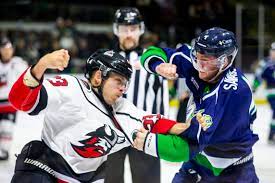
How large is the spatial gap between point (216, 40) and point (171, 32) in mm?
7280

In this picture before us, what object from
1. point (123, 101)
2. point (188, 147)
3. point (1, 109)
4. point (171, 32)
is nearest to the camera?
point (188, 147)

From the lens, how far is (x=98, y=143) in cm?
212

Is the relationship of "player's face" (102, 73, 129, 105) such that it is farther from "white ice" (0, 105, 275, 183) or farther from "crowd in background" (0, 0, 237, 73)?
"crowd in background" (0, 0, 237, 73)

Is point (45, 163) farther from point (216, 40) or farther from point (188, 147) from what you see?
point (216, 40)

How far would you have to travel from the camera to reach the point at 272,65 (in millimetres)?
5930

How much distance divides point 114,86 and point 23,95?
1.15 feet

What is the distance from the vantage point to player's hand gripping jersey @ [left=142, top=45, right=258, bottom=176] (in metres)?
1.94

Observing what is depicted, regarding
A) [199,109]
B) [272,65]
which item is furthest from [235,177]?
[272,65]

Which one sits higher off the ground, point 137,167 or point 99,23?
point 137,167

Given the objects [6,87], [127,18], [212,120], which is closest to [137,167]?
[127,18]

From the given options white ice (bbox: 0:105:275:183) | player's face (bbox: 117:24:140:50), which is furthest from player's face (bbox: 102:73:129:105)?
white ice (bbox: 0:105:275:183)

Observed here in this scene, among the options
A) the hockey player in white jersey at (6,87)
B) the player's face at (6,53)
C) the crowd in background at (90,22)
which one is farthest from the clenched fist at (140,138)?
the crowd in background at (90,22)

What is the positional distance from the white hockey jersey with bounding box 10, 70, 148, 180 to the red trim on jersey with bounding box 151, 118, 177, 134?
92mm

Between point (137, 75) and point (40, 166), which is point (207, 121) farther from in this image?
point (137, 75)
